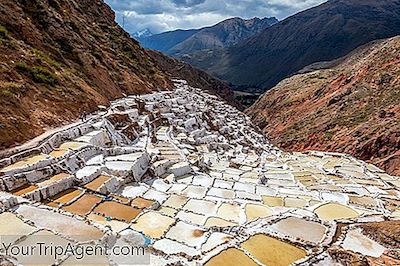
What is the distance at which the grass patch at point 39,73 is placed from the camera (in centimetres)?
1443

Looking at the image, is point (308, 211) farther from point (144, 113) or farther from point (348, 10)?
point (348, 10)

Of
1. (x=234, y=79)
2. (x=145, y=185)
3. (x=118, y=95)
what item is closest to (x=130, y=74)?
(x=118, y=95)

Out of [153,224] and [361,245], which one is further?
[361,245]

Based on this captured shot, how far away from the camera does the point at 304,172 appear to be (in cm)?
1720

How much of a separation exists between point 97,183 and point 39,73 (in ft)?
26.6

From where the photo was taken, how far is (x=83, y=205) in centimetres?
805

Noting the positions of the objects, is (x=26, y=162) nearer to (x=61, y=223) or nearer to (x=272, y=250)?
(x=61, y=223)

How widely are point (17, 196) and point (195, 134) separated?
14.1m

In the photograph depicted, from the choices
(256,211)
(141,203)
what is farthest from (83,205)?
(256,211)

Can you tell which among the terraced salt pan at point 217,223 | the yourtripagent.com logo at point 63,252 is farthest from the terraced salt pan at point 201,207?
the yourtripagent.com logo at point 63,252

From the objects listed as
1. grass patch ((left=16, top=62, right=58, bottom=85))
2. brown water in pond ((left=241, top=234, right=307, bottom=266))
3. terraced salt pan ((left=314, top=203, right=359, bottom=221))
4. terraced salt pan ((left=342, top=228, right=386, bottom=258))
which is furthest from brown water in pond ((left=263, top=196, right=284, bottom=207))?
grass patch ((left=16, top=62, right=58, bottom=85))

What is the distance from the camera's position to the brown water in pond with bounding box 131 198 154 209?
28.5 feet

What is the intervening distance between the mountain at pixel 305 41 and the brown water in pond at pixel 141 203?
349ft

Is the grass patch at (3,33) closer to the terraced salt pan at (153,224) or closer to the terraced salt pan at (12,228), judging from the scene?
the terraced salt pan at (12,228)
